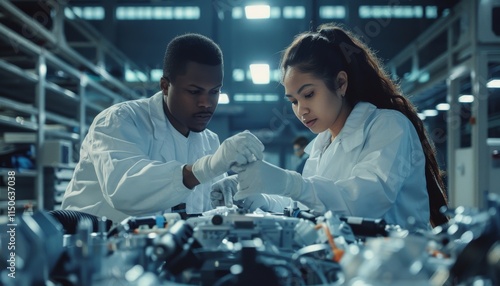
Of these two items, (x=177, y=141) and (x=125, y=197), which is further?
(x=177, y=141)

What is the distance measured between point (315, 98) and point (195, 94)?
1.89 feet

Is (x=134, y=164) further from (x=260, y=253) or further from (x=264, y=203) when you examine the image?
(x=260, y=253)

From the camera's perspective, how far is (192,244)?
2.76ft

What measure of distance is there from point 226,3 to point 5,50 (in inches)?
78.5

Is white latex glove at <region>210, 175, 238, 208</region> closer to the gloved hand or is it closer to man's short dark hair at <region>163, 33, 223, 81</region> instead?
the gloved hand

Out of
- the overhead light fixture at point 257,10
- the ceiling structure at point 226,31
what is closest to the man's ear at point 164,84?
the overhead light fixture at point 257,10

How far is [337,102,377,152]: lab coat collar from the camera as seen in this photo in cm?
163

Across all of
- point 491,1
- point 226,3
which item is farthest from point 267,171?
point 491,1

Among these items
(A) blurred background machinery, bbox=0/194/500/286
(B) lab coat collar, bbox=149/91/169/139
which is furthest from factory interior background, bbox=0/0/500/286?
(B) lab coat collar, bbox=149/91/169/139

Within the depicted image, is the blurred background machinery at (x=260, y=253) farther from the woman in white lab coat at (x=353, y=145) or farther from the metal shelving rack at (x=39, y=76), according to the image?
the metal shelving rack at (x=39, y=76)

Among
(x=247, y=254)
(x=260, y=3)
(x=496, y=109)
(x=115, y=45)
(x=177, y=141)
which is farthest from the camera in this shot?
(x=115, y=45)

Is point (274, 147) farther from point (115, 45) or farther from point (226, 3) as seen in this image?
point (226, 3)

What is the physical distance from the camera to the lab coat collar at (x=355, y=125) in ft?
5.34

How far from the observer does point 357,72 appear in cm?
183
